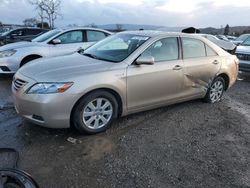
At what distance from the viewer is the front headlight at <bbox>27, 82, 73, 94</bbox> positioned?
410 cm

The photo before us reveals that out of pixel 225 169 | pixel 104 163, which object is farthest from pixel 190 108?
pixel 104 163

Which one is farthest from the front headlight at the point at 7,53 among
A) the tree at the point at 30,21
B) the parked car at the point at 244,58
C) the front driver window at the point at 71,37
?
the tree at the point at 30,21

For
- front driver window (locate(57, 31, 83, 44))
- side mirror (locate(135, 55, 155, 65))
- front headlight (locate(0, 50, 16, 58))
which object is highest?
front driver window (locate(57, 31, 83, 44))

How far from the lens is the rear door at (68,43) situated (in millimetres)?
8312

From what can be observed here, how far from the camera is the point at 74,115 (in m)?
4.32

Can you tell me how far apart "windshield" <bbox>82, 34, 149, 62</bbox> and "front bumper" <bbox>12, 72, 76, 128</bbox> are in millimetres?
1158

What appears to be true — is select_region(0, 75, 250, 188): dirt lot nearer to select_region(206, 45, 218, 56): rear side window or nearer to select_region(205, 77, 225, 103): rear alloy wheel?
select_region(205, 77, 225, 103): rear alloy wheel

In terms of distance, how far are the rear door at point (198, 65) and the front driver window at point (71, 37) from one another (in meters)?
4.11

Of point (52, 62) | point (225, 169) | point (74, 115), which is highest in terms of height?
point (52, 62)

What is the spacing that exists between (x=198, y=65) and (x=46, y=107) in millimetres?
3071

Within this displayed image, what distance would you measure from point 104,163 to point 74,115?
3.05 feet

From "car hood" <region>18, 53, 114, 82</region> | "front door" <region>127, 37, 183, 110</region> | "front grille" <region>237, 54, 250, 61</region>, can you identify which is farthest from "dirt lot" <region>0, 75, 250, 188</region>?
"front grille" <region>237, 54, 250, 61</region>

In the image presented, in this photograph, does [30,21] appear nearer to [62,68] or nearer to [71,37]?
[71,37]

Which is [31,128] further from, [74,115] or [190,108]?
Answer: [190,108]
